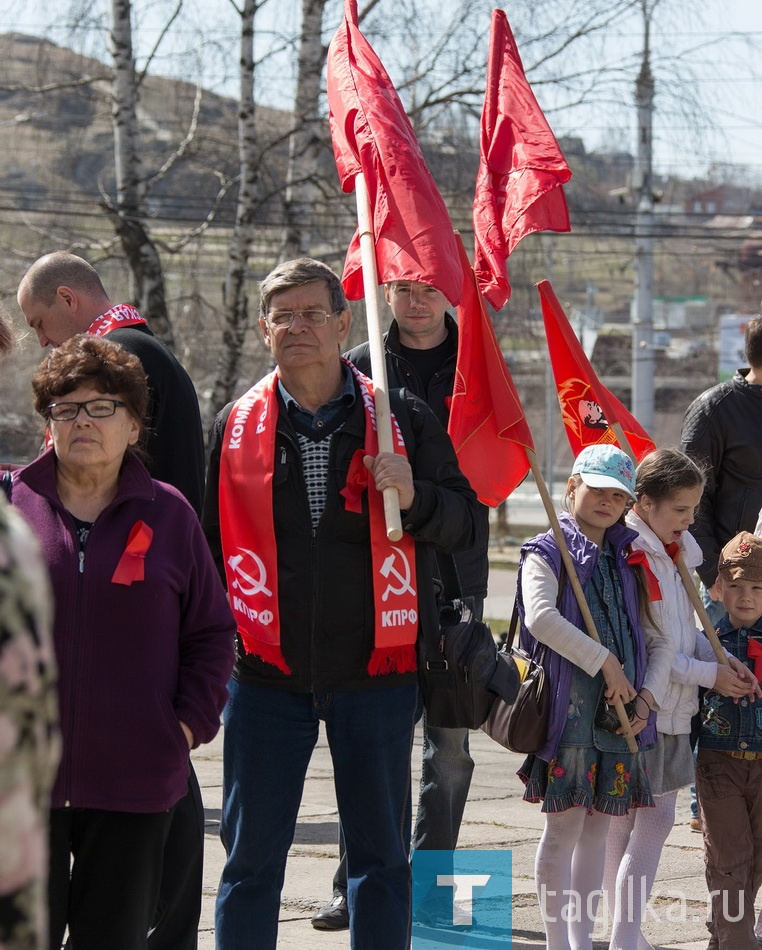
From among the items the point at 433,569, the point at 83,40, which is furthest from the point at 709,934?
the point at 83,40

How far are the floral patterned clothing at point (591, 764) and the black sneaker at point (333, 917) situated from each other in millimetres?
798

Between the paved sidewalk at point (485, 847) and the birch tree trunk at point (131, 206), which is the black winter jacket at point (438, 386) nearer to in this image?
the paved sidewalk at point (485, 847)

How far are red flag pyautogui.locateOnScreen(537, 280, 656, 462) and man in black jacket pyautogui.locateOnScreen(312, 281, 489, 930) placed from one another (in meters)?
0.49

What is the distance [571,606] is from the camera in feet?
13.4

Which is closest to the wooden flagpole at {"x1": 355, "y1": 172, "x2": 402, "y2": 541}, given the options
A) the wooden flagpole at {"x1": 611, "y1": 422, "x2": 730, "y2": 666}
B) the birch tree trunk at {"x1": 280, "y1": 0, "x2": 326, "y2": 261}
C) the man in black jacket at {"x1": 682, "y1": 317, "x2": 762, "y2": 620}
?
the wooden flagpole at {"x1": 611, "y1": 422, "x2": 730, "y2": 666}

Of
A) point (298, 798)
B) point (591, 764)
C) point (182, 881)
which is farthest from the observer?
point (591, 764)

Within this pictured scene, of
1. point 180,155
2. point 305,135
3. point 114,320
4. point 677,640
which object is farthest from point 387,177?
point 180,155

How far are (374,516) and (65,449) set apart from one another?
82 cm

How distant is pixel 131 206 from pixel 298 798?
1004 centimetres

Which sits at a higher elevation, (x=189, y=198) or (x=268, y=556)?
(x=189, y=198)

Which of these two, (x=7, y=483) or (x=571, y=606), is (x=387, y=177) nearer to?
(x=571, y=606)

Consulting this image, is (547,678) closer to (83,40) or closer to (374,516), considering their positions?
(374,516)

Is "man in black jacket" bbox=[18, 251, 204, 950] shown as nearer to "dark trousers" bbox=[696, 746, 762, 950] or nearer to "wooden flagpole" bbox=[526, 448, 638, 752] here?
"wooden flagpole" bbox=[526, 448, 638, 752]

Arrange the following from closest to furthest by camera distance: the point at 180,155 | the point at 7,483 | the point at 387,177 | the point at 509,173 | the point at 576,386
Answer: the point at 7,483 < the point at 387,177 < the point at 509,173 < the point at 576,386 < the point at 180,155
